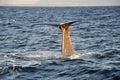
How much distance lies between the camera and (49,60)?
21562 mm

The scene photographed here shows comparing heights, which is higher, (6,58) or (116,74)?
(6,58)

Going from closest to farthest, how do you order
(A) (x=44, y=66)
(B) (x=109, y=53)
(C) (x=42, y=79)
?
1. (C) (x=42, y=79)
2. (A) (x=44, y=66)
3. (B) (x=109, y=53)

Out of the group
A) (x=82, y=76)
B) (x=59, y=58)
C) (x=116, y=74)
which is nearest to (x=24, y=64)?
(x=59, y=58)

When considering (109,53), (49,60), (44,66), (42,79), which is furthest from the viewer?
(109,53)

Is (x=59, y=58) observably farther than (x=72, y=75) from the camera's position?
Yes

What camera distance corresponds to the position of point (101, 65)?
19906 millimetres

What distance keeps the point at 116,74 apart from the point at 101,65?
231cm

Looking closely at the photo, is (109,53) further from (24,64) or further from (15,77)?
(15,77)

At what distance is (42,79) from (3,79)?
211 cm

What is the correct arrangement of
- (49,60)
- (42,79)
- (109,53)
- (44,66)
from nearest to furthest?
(42,79) → (44,66) → (49,60) → (109,53)

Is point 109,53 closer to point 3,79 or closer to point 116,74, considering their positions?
point 116,74

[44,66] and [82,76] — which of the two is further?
[44,66]

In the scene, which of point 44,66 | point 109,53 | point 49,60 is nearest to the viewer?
point 44,66

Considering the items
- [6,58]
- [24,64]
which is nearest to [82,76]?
[24,64]
